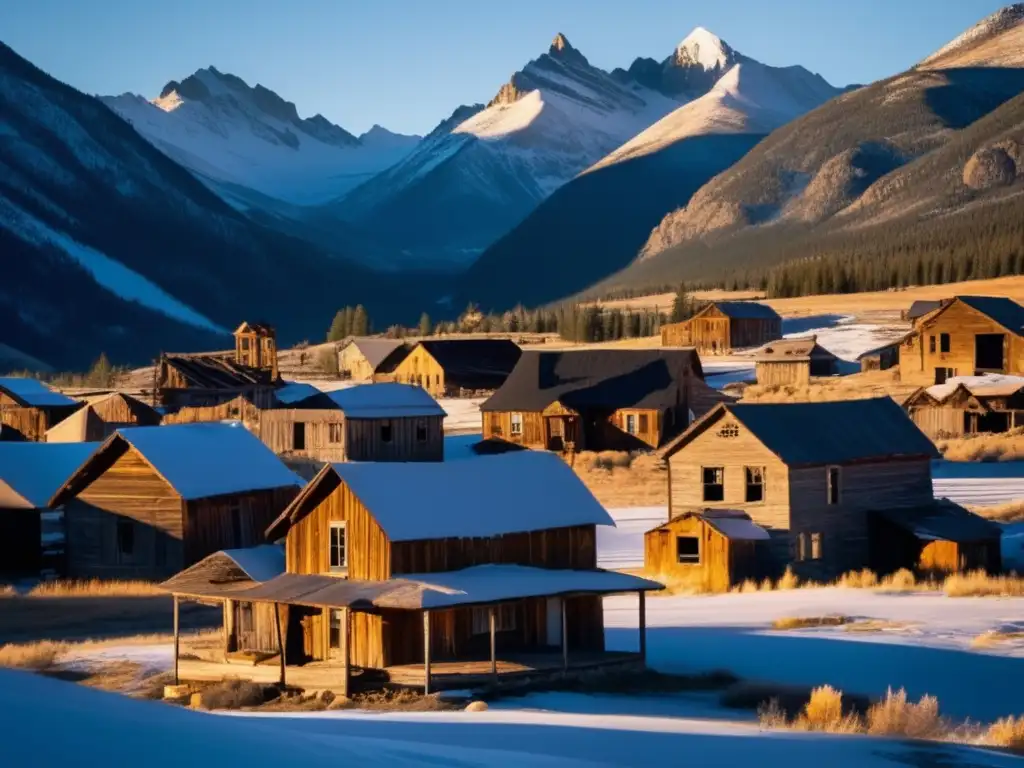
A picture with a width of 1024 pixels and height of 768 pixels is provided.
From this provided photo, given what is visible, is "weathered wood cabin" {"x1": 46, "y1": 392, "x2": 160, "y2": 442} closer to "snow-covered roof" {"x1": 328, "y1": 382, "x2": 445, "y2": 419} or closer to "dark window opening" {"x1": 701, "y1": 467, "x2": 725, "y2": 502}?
"snow-covered roof" {"x1": 328, "y1": 382, "x2": 445, "y2": 419}

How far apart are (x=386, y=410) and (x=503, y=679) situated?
43.8 metres

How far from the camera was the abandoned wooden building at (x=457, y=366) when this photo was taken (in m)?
106

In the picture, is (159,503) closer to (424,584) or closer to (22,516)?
(22,516)

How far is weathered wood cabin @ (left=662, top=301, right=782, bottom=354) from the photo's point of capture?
11744 centimetres

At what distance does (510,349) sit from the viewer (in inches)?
4326

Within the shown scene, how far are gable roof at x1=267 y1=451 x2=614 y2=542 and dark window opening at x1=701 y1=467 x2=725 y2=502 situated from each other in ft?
33.6

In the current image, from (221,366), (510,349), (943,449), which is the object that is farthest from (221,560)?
(510,349)

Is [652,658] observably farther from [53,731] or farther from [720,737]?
[53,731]

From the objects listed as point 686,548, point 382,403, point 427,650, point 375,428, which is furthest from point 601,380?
point 427,650

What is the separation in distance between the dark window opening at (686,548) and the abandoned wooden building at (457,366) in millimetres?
60327

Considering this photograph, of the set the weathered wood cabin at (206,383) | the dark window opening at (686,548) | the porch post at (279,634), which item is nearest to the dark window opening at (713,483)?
Result: the dark window opening at (686,548)

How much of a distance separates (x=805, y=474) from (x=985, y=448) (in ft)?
74.9

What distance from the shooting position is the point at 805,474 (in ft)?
144

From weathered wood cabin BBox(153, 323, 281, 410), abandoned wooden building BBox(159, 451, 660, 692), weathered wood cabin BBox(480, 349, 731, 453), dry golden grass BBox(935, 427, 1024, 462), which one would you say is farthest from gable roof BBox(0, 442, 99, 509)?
weathered wood cabin BBox(153, 323, 281, 410)
